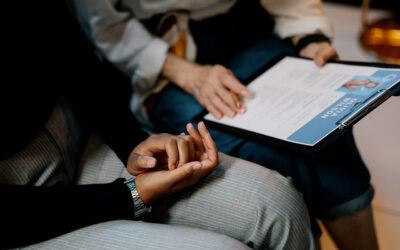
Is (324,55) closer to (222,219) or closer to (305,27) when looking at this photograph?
(305,27)

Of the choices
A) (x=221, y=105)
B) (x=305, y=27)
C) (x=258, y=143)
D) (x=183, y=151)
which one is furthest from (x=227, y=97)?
(x=305, y=27)

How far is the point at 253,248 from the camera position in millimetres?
652

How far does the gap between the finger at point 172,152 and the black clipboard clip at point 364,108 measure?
0.92ft

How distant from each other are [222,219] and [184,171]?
0.39ft

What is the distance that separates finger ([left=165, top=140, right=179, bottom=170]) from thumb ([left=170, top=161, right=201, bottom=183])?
0.06 feet

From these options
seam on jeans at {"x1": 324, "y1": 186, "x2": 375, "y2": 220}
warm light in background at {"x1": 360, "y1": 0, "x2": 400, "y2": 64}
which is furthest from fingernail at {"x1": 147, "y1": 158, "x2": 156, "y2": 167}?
warm light in background at {"x1": 360, "y1": 0, "x2": 400, "y2": 64}

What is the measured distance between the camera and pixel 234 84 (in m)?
0.85

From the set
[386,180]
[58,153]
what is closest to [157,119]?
[58,153]

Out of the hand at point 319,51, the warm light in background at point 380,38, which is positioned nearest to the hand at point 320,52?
the hand at point 319,51

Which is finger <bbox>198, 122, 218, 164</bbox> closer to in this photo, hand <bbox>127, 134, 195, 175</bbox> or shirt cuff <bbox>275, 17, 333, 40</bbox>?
hand <bbox>127, 134, 195, 175</bbox>

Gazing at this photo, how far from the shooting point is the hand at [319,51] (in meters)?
0.85

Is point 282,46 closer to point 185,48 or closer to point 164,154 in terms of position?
point 185,48

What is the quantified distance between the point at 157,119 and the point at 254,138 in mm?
369

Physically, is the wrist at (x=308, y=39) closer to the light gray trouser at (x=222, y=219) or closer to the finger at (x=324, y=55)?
the finger at (x=324, y=55)
